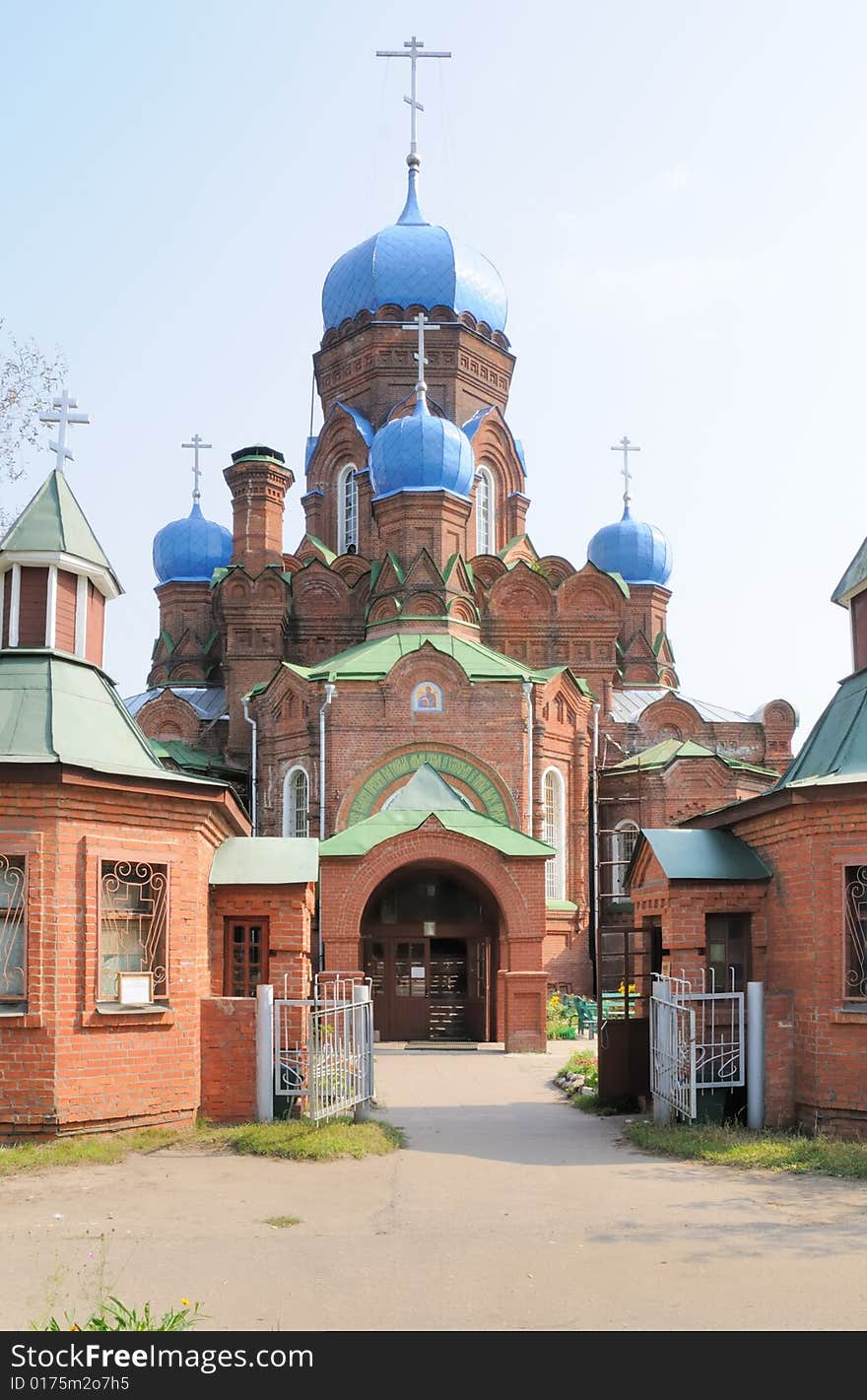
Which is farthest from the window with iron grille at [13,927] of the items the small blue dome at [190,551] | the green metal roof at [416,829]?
the small blue dome at [190,551]

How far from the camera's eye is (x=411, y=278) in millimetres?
34062

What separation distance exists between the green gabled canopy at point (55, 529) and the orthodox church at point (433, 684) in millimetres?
9485

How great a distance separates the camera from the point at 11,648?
1228cm

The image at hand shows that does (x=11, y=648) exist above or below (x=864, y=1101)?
above

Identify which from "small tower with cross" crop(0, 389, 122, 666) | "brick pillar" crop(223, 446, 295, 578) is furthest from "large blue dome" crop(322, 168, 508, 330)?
"small tower with cross" crop(0, 389, 122, 666)

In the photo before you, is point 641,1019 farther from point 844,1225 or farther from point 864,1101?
point 844,1225

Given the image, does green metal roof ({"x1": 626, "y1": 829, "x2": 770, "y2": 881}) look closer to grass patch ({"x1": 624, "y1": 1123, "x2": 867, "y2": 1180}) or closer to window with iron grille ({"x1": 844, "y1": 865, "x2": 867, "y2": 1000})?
window with iron grille ({"x1": 844, "y1": 865, "x2": 867, "y2": 1000})

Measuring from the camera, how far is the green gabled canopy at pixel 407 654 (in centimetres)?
2538

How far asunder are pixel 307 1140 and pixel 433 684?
1507 centimetres

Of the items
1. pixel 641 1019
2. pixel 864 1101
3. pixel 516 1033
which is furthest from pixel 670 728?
pixel 864 1101

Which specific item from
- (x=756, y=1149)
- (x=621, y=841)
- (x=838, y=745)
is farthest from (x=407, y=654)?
(x=756, y=1149)

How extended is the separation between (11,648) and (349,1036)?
446cm

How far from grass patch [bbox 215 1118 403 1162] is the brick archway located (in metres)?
9.70

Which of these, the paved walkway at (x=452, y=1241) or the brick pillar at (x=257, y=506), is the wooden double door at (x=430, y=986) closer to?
the brick pillar at (x=257, y=506)
